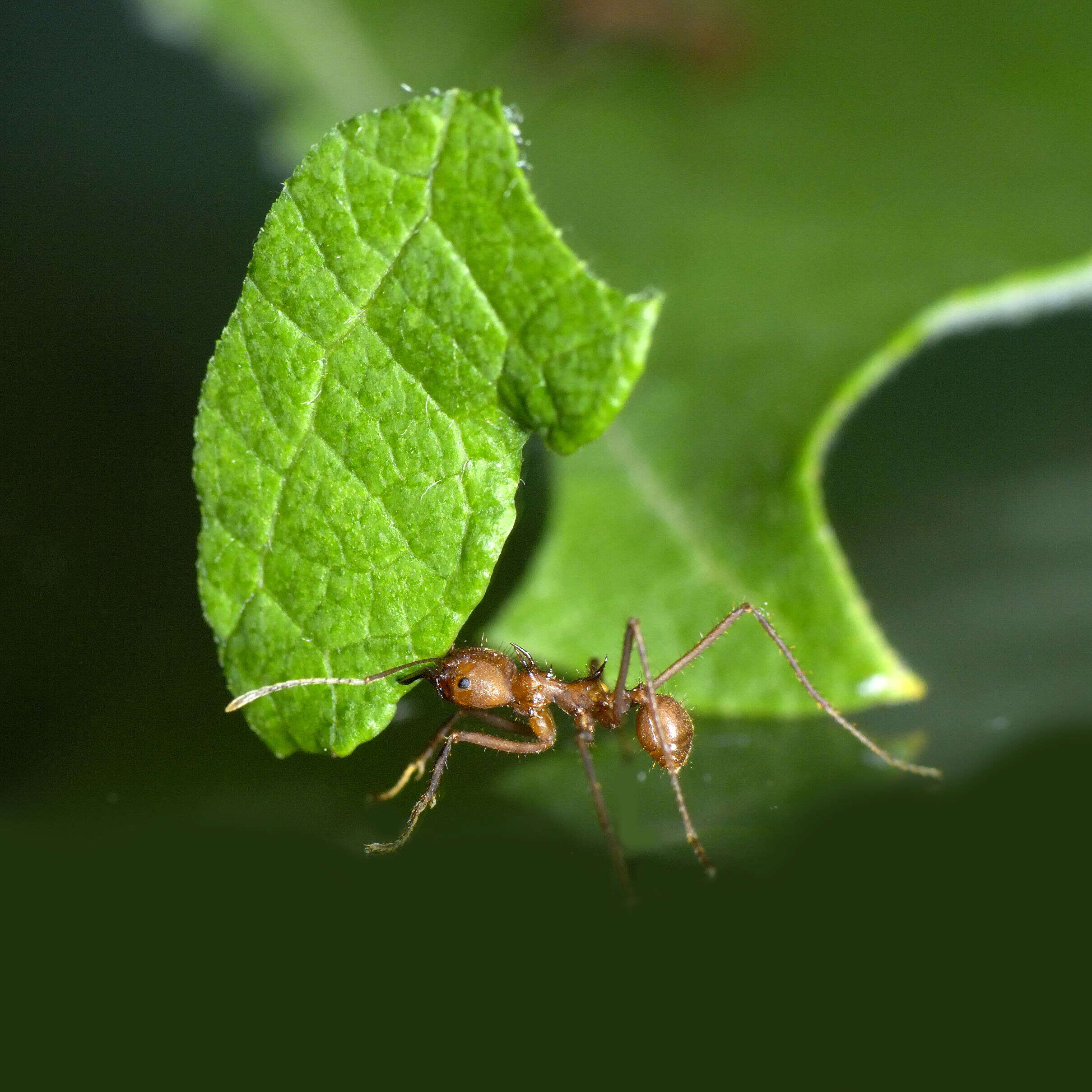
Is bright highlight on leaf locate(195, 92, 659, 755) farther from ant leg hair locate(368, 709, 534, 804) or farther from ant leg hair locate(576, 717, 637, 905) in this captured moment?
ant leg hair locate(576, 717, 637, 905)

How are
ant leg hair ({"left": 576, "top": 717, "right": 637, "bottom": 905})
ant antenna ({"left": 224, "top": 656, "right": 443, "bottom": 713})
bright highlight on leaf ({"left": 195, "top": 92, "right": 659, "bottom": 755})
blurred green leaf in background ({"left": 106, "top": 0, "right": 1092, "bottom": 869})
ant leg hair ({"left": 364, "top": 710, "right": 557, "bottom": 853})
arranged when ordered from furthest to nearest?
blurred green leaf in background ({"left": 106, "top": 0, "right": 1092, "bottom": 869}) < ant leg hair ({"left": 364, "top": 710, "right": 557, "bottom": 853}) < ant leg hair ({"left": 576, "top": 717, "right": 637, "bottom": 905}) < ant antenna ({"left": 224, "top": 656, "right": 443, "bottom": 713}) < bright highlight on leaf ({"left": 195, "top": 92, "right": 659, "bottom": 755})

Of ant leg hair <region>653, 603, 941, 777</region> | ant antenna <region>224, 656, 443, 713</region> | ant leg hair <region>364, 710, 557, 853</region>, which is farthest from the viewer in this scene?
ant leg hair <region>653, 603, 941, 777</region>

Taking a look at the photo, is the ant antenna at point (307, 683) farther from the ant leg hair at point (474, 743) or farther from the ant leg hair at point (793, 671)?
the ant leg hair at point (793, 671)

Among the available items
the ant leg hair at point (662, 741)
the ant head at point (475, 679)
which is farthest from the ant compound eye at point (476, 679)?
the ant leg hair at point (662, 741)

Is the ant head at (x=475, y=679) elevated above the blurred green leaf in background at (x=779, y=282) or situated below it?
below

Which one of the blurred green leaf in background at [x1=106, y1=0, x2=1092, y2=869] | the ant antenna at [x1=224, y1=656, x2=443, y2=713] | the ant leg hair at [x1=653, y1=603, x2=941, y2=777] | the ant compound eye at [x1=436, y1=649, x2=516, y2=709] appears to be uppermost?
the blurred green leaf in background at [x1=106, y1=0, x2=1092, y2=869]

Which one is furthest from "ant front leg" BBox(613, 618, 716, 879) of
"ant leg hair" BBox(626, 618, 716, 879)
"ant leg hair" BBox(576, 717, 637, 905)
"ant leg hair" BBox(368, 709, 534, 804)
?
"ant leg hair" BBox(368, 709, 534, 804)

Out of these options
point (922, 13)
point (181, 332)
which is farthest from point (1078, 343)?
point (181, 332)
